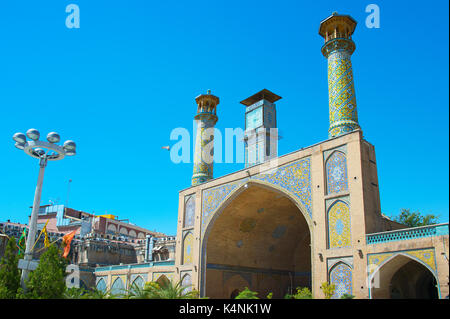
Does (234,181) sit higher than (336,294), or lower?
higher

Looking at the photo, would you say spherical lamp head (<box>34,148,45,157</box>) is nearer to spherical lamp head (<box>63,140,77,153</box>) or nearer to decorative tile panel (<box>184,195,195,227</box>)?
spherical lamp head (<box>63,140,77,153</box>)

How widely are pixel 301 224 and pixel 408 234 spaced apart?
1027 cm

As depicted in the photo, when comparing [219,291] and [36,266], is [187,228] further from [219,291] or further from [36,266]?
[36,266]

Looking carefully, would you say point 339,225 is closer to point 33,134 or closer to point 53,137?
point 53,137

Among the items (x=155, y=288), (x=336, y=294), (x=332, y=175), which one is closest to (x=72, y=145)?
(x=155, y=288)

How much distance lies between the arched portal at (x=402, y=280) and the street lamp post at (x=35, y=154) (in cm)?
1094

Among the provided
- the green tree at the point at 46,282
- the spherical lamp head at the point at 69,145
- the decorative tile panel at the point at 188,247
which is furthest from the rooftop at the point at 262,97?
the green tree at the point at 46,282

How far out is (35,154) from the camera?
14.0m

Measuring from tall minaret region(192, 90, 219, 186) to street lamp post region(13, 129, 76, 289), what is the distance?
32.2ft

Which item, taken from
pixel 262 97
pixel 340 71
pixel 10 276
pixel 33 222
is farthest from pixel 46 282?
pixel 262 97

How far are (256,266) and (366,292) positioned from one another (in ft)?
33.3

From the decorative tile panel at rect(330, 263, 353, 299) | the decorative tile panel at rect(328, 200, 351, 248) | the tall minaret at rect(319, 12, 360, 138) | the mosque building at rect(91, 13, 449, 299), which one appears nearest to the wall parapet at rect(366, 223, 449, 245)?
the mosque building at rect(91, 13, 449, 299)

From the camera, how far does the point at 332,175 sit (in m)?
15.2

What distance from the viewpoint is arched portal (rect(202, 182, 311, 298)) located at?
2031 cm
